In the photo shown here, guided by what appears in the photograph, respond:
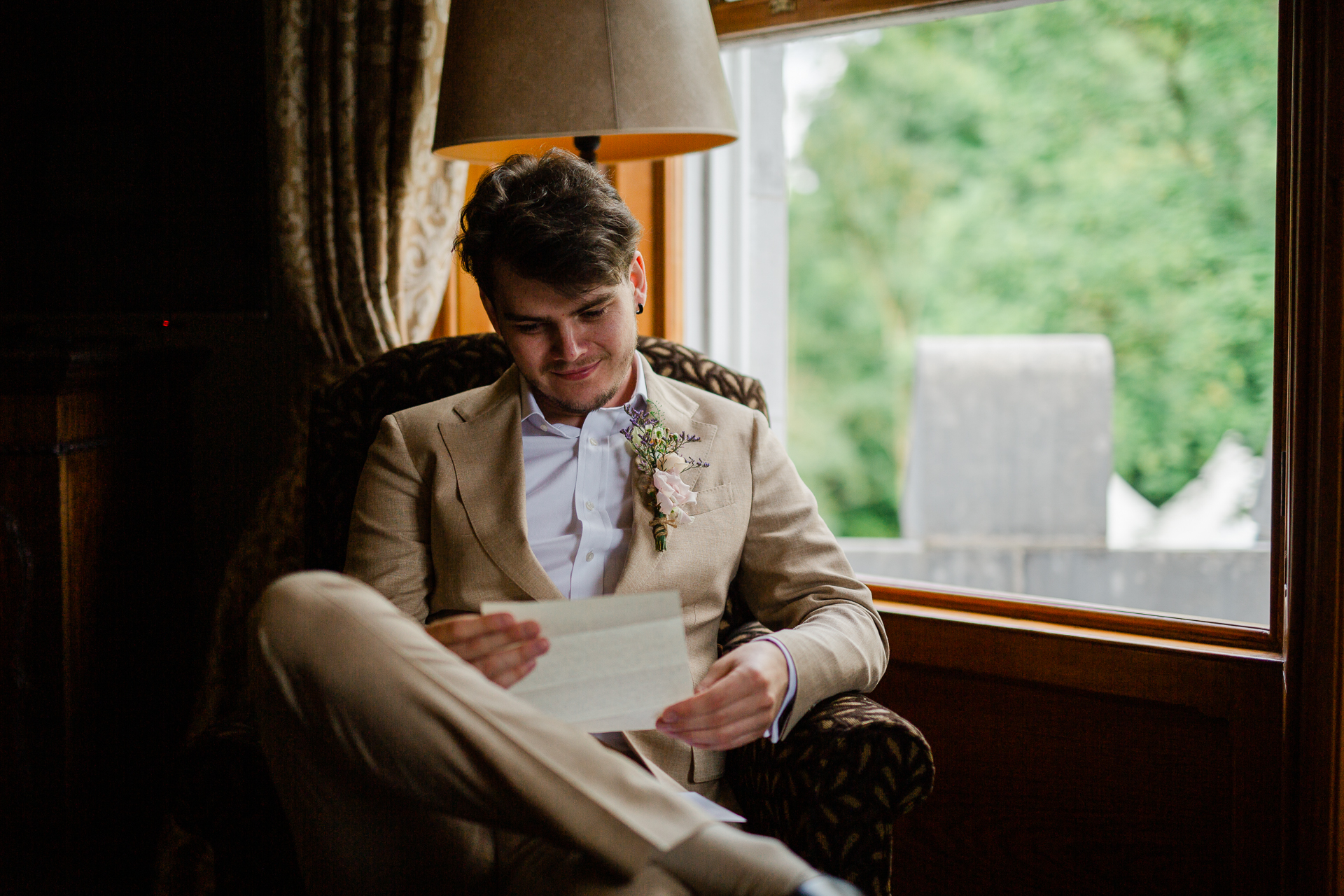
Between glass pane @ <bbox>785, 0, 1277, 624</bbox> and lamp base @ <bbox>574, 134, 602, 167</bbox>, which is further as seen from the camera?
glass pane @ <bbox>785, 0, 1277, 624</bbox>

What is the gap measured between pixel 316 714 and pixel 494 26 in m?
1.08

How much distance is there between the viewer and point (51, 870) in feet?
5.82

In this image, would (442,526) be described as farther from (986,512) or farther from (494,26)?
(986,512)

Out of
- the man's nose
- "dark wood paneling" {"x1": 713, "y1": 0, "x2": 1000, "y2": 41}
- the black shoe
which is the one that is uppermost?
"dark wood paneling" {"x1": 713, "y1": 0, "x2": 1000, "y2": 41}

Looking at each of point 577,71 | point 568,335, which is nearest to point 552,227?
point 568,335

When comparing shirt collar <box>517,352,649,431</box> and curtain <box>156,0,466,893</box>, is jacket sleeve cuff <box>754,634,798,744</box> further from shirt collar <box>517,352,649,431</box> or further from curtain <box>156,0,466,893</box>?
curtain <box>156,0,466,893</box>

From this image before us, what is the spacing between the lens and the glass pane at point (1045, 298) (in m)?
5.04

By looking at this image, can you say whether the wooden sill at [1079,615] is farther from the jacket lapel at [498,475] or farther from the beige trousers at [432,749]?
the beige trousers at [432,749]

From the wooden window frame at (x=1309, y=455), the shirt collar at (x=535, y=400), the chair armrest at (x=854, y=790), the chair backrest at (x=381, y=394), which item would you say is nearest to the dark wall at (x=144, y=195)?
the chair backrest at (x=381, y=394)

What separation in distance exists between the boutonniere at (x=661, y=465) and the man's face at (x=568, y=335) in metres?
0.07

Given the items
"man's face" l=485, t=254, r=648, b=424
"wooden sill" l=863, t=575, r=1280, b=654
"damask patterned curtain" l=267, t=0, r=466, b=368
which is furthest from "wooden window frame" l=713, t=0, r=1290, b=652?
"man's face" l=485, t=254, r=648, b=424

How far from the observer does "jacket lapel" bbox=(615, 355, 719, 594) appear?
134cm

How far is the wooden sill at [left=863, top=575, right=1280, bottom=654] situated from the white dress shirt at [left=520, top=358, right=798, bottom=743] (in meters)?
0.75

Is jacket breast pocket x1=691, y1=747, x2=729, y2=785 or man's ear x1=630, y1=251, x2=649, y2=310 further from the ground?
man's ear x1=630, y1=251, x2=649, y2=310
